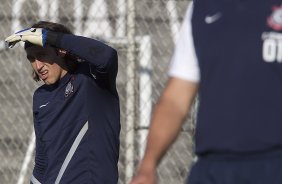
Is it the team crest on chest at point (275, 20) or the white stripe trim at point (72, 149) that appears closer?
the team crest on chest at point (275, 20)

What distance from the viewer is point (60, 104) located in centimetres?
421

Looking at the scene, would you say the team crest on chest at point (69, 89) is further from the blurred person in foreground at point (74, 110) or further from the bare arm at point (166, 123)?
the bare arm at point (166, 123)

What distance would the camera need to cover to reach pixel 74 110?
416 cm

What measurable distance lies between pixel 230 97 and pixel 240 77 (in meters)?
0.07

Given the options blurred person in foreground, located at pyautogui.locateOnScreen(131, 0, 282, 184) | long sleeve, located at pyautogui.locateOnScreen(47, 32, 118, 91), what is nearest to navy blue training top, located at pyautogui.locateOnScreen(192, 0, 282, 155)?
blurred person in foreground, located at pyautogui.locateOnScreen(131, 0, 282, 184)

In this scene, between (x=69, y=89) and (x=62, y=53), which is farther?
(x=62, y=53)

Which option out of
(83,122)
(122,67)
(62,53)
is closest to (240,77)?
(83,122)

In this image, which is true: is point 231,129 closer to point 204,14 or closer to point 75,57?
point 204,14

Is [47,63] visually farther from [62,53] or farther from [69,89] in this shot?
[69,89]

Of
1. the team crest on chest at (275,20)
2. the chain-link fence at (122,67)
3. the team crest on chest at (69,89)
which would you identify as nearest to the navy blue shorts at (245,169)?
the team crest on chest at (275,20)

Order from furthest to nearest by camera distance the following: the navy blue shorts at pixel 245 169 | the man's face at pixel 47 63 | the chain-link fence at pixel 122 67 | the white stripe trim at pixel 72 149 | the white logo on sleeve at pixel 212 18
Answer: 1. the chain-link fence at pixel 122 67
2. the man's face at pixel 47 63
3. the white stripe trim at pixel 72 149
4. the white logo on sleeve at pixel 212 18
5. the navy blue shorts at pixel 245 169

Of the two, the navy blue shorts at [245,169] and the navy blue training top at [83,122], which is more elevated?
the navy blue shorts at [245,169]

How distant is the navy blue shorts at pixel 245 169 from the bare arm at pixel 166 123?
0.52ft

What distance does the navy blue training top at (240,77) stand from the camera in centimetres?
256
